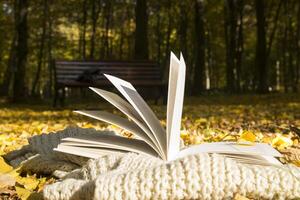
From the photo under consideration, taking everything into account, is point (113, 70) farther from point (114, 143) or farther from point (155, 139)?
point (155, 139)

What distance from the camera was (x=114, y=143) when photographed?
223cm

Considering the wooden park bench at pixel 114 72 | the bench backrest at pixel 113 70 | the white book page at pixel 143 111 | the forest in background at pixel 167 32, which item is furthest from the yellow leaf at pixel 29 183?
the forest in background at pixel 167 32

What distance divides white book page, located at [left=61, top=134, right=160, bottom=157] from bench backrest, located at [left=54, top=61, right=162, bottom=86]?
36.1 feet

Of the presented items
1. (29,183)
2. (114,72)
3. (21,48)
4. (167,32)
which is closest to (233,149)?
(29,183)

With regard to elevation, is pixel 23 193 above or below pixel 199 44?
below

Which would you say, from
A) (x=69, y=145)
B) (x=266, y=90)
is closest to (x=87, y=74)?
(x=266, y=90)

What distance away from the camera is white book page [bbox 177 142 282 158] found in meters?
1.94

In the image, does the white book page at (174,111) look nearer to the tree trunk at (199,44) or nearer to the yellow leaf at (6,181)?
the yellow leaf at (6,181)

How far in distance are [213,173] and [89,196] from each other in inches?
16.4

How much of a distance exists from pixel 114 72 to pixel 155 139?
12.1 m

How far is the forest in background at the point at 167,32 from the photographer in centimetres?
1839

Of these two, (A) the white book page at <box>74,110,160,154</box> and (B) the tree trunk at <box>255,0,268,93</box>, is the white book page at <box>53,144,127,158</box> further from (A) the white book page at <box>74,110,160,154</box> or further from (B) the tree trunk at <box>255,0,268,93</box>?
(B) the tree trunk at <box>255,0,268,93</box>

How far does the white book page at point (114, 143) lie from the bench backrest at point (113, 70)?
1099 cm

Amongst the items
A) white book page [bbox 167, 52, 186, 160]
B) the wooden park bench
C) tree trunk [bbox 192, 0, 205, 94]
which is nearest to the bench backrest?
the wooden park bench
